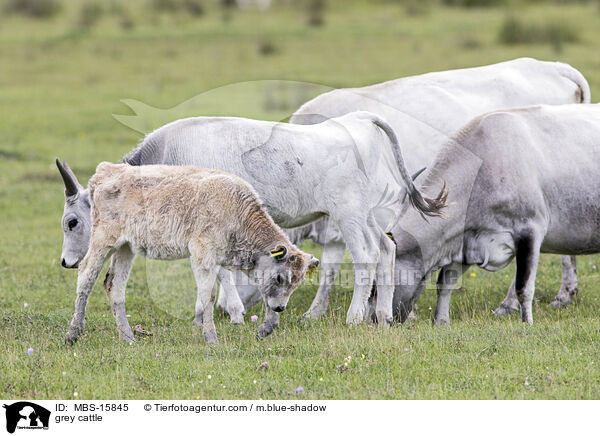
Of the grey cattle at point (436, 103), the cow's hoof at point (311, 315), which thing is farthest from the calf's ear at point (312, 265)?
the grey cattle at point (436, 103)

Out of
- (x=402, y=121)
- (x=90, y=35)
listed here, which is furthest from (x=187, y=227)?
(x=90, y=35)

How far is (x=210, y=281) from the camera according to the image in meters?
7.38

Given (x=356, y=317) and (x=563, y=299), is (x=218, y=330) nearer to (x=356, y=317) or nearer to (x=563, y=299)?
(x=356, y=317)

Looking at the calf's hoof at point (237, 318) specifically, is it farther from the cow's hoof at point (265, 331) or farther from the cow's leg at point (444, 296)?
the cow's leg at point (444, 296)

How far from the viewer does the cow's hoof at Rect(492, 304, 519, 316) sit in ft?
30.0

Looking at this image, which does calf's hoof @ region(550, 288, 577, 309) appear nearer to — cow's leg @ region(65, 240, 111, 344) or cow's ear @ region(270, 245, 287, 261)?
cow's ear @ region(270, 245, 287, 261)

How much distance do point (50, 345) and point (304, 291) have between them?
377 cm

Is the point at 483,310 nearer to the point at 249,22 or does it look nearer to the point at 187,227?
the point at 187,227

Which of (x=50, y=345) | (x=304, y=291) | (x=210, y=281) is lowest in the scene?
(x=304, y=291)

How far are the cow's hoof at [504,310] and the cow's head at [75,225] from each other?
445cm

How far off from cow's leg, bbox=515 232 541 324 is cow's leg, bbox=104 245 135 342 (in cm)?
381
